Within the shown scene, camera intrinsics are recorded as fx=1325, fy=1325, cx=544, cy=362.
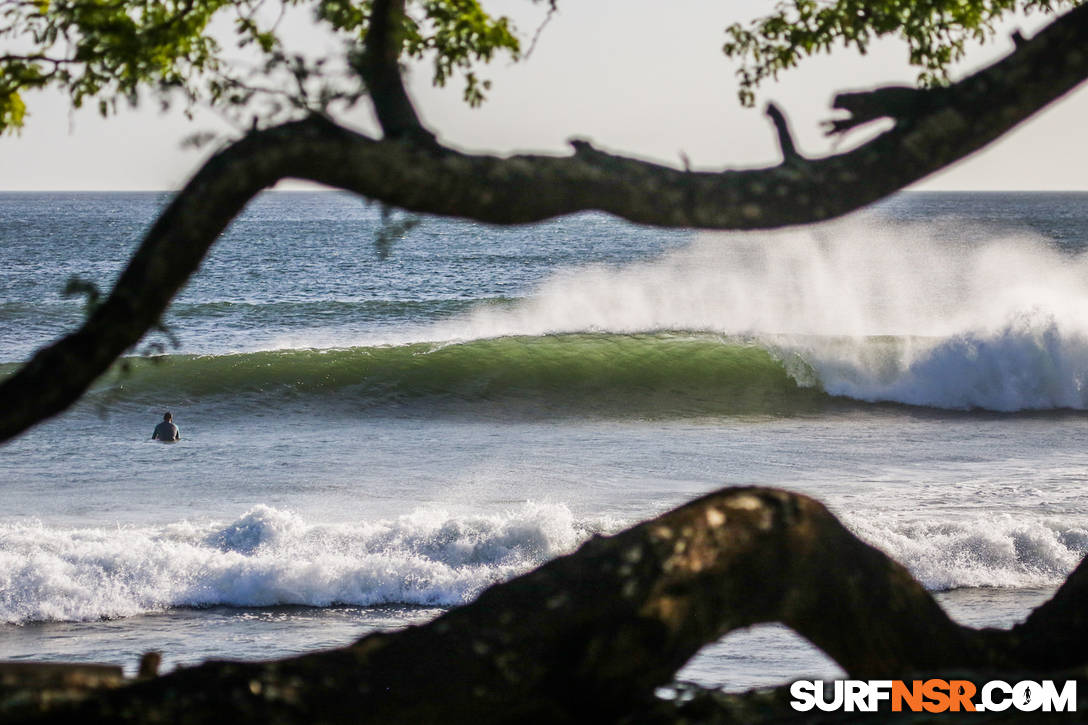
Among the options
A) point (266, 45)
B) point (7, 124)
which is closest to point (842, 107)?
point (266, 45)

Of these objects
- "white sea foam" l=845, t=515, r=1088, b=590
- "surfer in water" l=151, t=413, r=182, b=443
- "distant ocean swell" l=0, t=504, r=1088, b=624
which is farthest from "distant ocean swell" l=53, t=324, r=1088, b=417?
"distant ocean swell" l=0, t=504, r=1088, b=624

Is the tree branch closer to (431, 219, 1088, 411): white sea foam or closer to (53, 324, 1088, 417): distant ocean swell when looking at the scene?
(53, 324, 1088, 417): distant ocean swell

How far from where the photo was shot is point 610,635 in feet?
10.9

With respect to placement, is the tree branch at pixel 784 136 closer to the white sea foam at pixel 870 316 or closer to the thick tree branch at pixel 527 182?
the thick tree branch at pixel 527 182

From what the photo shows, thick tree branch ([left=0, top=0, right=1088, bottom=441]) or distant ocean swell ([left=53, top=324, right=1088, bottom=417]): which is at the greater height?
thick tree branch ([left=0, top=0, right=1088, bottom=441])

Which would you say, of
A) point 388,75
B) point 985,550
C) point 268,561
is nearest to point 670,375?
point 985,550

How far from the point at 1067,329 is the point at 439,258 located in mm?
48418

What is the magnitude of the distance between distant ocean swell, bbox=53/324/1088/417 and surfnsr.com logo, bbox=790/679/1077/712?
1950cm

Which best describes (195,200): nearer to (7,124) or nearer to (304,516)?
(7,124)

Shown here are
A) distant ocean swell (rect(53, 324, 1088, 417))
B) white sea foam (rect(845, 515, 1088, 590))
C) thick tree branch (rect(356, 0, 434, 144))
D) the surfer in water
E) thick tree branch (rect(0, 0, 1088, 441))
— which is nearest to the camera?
thick tree branch (rect(0, 0, 1088, 441))

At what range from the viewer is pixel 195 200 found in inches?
131

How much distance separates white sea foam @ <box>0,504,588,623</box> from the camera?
34.9ft

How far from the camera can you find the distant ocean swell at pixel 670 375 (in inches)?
926

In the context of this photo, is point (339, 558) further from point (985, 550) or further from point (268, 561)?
point (985, 550)
